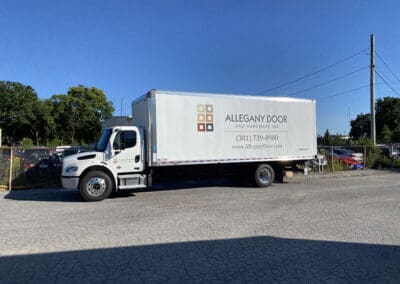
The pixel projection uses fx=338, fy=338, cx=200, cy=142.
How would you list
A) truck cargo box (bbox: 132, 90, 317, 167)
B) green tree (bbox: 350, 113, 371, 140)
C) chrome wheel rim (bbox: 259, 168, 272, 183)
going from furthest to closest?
green tree (bbox: 350, 113, 371, 140), chrome wheel rim (bbox: 259, 168, 272, 183), truck cargo box (bbox: 132, 90, 317, 167)

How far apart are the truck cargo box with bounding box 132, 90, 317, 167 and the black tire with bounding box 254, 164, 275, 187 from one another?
0.39m

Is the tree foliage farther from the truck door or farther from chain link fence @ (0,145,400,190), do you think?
the truck door

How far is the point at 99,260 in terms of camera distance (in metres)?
4.95

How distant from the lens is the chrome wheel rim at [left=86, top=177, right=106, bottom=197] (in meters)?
10.5

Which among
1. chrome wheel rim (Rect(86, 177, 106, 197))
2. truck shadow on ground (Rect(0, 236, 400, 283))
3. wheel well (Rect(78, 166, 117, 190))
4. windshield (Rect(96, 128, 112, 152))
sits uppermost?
windshield (Rect(96, 128, 112, 152))

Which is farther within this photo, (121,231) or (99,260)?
(121,231)

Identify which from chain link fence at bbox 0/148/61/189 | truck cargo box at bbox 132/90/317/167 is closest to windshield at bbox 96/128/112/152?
truck cargo box at bbox 132/90/317/167

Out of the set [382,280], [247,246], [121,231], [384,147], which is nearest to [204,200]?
[121,231]

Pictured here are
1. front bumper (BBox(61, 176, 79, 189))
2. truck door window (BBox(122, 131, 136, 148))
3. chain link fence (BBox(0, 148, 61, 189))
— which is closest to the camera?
front bumper (BBox(61, 176, 79, 189))

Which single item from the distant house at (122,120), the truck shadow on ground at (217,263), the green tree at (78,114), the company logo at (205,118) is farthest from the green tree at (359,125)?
the truck shadow on ground at (217,263)

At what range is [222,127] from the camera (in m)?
12.5

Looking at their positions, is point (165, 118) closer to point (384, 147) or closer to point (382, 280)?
point (382, 280)

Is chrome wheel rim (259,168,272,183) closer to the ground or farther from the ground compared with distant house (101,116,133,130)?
closer to the ground

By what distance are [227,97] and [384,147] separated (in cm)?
1657
